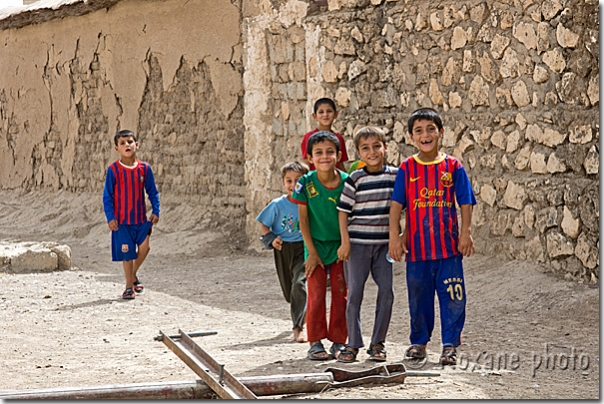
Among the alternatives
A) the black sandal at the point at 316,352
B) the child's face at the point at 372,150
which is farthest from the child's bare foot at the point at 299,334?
the child's face at the point at 372,150

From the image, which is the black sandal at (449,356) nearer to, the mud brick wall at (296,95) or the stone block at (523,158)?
the mud brick wall at (296,95)

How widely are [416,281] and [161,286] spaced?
11.6 ft

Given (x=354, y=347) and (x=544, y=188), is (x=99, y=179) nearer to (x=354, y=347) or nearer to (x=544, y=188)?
(x=544, y=188)

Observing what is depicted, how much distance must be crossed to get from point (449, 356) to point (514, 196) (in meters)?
2.52

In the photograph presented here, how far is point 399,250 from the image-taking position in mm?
4500

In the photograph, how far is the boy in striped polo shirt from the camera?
4.59 m

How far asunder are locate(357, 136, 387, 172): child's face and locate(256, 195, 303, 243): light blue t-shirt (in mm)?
925

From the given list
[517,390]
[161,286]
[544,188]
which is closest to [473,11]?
[544,188]

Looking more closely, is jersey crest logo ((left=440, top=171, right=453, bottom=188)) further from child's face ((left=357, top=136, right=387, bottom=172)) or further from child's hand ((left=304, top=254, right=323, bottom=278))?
child's hand ((left=304, top=254, right=323, bottom=278))

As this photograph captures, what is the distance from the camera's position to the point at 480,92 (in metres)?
7.04

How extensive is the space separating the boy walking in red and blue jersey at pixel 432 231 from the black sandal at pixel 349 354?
28 cm

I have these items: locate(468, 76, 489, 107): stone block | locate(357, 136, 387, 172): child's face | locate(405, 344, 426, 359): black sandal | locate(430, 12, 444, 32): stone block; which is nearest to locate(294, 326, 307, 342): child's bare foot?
locate(405, 344, 426, 359): black sandal

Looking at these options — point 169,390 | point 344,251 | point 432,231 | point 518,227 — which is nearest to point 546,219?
point 518,227

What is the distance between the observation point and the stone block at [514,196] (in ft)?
21.7
